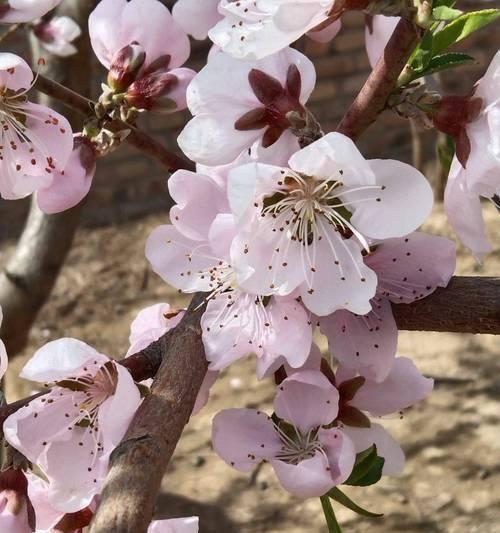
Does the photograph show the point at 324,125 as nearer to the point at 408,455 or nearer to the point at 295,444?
the point at 408,455

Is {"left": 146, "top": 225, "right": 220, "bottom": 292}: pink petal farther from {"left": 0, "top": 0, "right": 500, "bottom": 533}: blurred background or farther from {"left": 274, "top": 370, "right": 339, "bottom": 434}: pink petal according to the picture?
{"left": 0, "top": 0, "right": 500, "bottom": 533}: blurred background

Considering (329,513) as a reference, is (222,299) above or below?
above

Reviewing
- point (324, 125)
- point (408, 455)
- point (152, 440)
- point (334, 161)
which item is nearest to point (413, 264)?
point (334, 161)

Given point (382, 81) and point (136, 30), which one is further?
point (136, 30)

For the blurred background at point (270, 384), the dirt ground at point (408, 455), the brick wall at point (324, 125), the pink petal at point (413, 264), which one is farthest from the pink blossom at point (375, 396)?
the brick wall at point (324, 125)

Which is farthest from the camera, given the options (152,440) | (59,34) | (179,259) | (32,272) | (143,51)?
(32,272)

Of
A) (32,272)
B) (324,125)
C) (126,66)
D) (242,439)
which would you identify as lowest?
(324,125)

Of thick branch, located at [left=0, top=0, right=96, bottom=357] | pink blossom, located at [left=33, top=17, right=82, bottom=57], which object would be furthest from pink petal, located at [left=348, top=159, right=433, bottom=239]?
thick branch, located at [left=0, top=0, right=96, bottom=357]

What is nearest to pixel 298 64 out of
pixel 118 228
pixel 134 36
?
pixel 134 36
